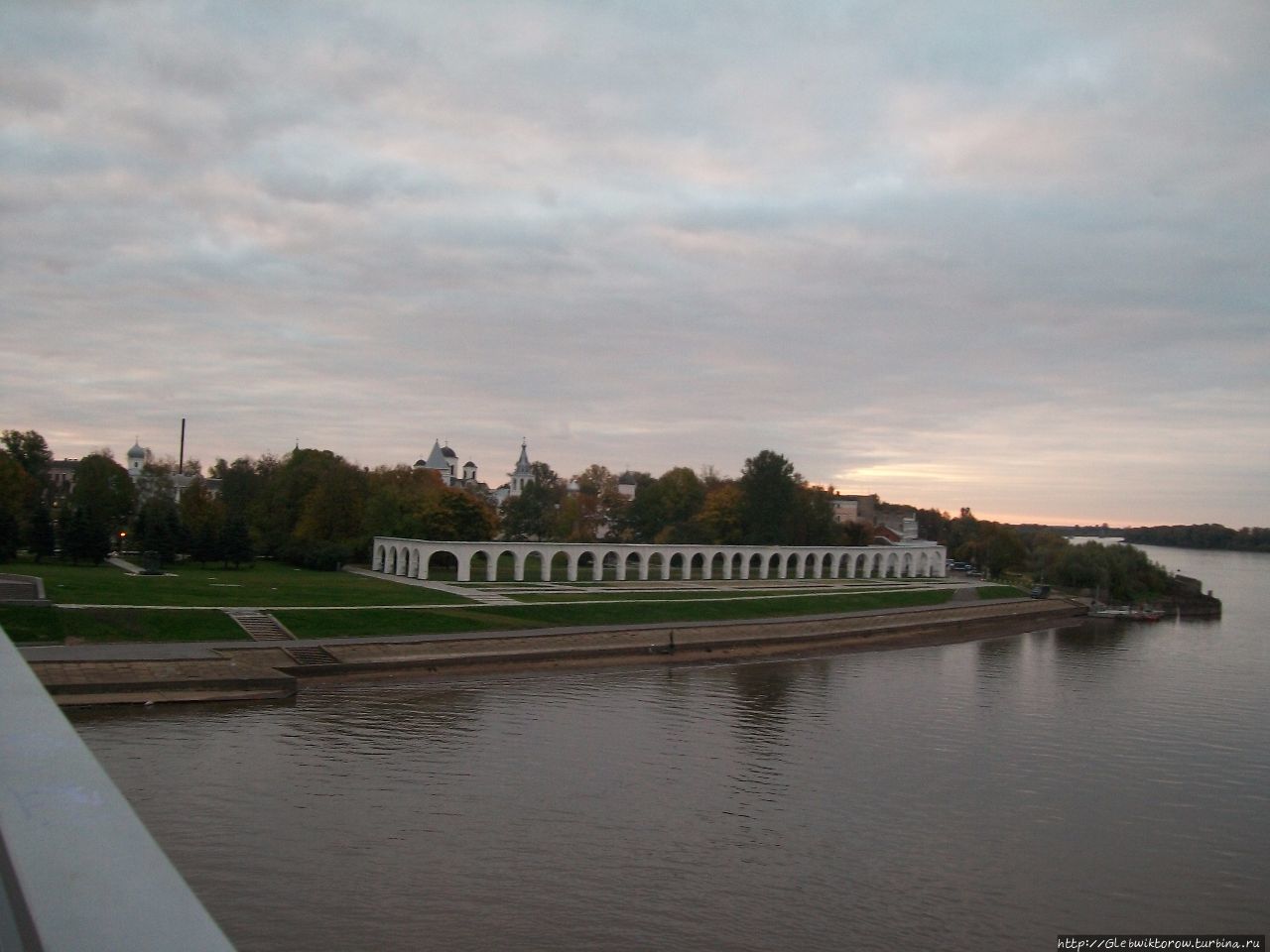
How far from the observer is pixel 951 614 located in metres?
46.4

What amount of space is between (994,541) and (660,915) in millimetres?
69868

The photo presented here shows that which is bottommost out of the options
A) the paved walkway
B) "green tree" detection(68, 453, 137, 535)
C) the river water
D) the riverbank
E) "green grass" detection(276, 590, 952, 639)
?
the river water

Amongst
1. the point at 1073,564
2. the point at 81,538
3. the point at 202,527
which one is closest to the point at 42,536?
the point at 81,538

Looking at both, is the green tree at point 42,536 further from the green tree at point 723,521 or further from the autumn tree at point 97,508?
the green tree at point 723,521

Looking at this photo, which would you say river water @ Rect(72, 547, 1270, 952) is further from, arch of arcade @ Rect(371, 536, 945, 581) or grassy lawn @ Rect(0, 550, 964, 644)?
arch of arcade @ Rect(371, 536, 945, 581)

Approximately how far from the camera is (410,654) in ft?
83.5

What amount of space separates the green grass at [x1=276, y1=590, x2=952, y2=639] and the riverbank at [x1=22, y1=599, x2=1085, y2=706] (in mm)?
903

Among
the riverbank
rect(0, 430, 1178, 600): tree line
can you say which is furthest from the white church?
the riverbank

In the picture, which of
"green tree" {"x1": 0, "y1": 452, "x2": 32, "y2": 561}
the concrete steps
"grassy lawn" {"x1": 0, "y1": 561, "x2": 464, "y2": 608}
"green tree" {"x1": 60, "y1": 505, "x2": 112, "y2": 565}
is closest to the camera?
the concrete steps

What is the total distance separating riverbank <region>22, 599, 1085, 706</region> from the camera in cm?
2002

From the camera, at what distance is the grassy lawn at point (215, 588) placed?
27.1 meters

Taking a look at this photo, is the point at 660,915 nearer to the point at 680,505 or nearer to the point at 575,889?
the point at 575,889

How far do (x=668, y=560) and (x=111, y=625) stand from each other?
3153cm

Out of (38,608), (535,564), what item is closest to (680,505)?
(535,564)
